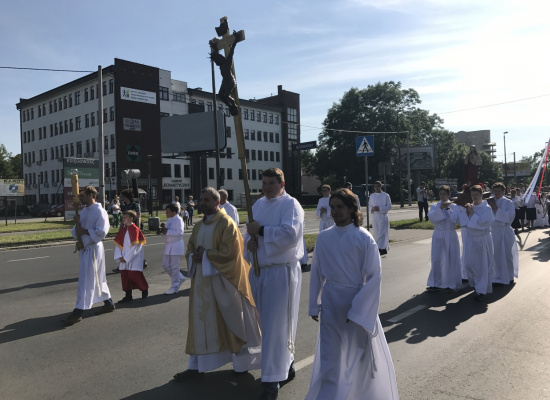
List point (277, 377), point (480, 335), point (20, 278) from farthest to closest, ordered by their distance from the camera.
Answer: point (20, 278)
point (480, 335)
point (277, 377)

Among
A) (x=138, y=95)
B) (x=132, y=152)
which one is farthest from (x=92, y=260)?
(x=138, y=95)

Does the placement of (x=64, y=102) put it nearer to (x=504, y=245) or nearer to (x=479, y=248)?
(x=504, y=245)

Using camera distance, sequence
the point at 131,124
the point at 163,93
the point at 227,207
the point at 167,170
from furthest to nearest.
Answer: the point at 167,170 → the point at 163,93 → the point at 131,124 → the point at 227,207

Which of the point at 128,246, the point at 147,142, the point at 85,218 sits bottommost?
the point at 128,246

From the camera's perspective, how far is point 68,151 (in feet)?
198

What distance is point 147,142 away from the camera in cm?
5478

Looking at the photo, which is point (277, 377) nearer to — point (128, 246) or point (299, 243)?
point (299, 243)

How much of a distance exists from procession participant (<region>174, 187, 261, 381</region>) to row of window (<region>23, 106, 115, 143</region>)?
51662 millimetres

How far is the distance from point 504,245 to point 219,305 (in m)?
6.67

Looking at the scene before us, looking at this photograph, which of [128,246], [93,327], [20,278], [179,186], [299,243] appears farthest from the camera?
[179,186]

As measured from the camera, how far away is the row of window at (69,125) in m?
53.2

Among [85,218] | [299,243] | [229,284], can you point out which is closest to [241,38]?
[299,243]

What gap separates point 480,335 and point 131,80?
52670 millimetres

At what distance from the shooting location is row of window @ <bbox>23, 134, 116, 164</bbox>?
53.9m
